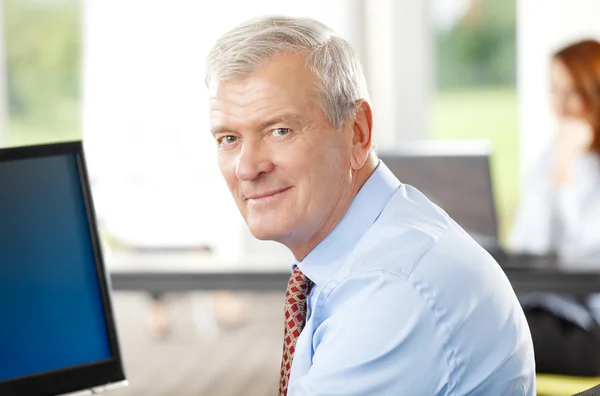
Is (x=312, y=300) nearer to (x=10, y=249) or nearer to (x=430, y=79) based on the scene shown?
(x=10, y=249)

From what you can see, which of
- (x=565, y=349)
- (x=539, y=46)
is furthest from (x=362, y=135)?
(x=539, y=46)

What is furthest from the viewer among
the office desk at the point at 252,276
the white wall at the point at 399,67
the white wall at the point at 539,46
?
the white wall at the point at 399,67

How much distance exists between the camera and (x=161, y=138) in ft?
20.9

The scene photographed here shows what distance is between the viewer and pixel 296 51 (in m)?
1.46

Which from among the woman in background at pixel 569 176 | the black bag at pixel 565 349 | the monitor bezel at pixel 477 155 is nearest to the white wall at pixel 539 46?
the woman in background at pixel 569 176

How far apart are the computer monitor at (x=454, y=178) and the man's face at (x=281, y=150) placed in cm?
174

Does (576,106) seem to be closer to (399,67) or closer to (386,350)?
(399,67)

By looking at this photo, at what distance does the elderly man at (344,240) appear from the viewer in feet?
4.38

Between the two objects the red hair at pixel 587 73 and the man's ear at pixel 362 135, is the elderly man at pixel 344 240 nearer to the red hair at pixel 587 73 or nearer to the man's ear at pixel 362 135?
the man's ear at pixel 362 135

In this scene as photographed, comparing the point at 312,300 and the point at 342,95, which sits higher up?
the point at 342,95

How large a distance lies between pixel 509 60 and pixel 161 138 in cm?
225

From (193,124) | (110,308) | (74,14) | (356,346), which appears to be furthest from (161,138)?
(356,346)

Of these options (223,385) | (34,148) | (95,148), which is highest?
(34,148)

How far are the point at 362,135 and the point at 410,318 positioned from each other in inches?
15.2
